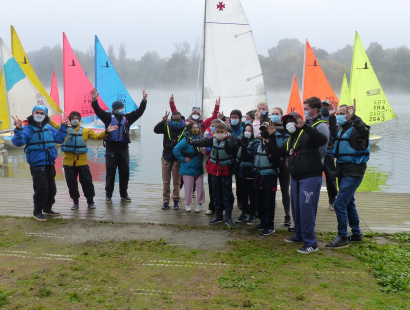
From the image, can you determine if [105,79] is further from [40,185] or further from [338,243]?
[338,243]

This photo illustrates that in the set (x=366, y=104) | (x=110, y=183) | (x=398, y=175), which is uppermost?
(x=366, y=104)

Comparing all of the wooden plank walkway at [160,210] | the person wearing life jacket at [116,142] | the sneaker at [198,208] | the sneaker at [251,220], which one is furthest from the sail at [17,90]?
the sneaker at [251,220]

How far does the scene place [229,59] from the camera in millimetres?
12203

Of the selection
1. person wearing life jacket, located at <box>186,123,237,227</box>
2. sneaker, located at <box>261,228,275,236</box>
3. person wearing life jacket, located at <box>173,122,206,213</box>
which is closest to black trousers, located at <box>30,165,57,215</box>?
person wearing life jacket, located at <box>173,122,206,213</box>

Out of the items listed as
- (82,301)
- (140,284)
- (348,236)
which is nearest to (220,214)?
(348,236)

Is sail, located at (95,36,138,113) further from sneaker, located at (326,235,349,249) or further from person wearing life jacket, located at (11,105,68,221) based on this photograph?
sneaker, located at (326,235,349,249)

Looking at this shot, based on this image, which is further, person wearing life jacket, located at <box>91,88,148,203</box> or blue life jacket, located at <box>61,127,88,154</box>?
person wearing life jacket, located at <box>91,88,148,203</box>

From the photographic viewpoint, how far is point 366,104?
17109 mm

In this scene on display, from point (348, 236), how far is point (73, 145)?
13.8 feet

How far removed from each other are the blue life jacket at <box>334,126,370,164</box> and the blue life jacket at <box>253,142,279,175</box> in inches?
32.0

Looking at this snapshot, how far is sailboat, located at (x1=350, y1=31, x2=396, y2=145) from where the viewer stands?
16797 millimetres

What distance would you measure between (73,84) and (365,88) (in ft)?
47.3

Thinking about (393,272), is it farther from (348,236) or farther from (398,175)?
(398,175)

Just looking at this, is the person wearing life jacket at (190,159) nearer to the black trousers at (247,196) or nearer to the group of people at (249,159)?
the group of people at (249,159)
